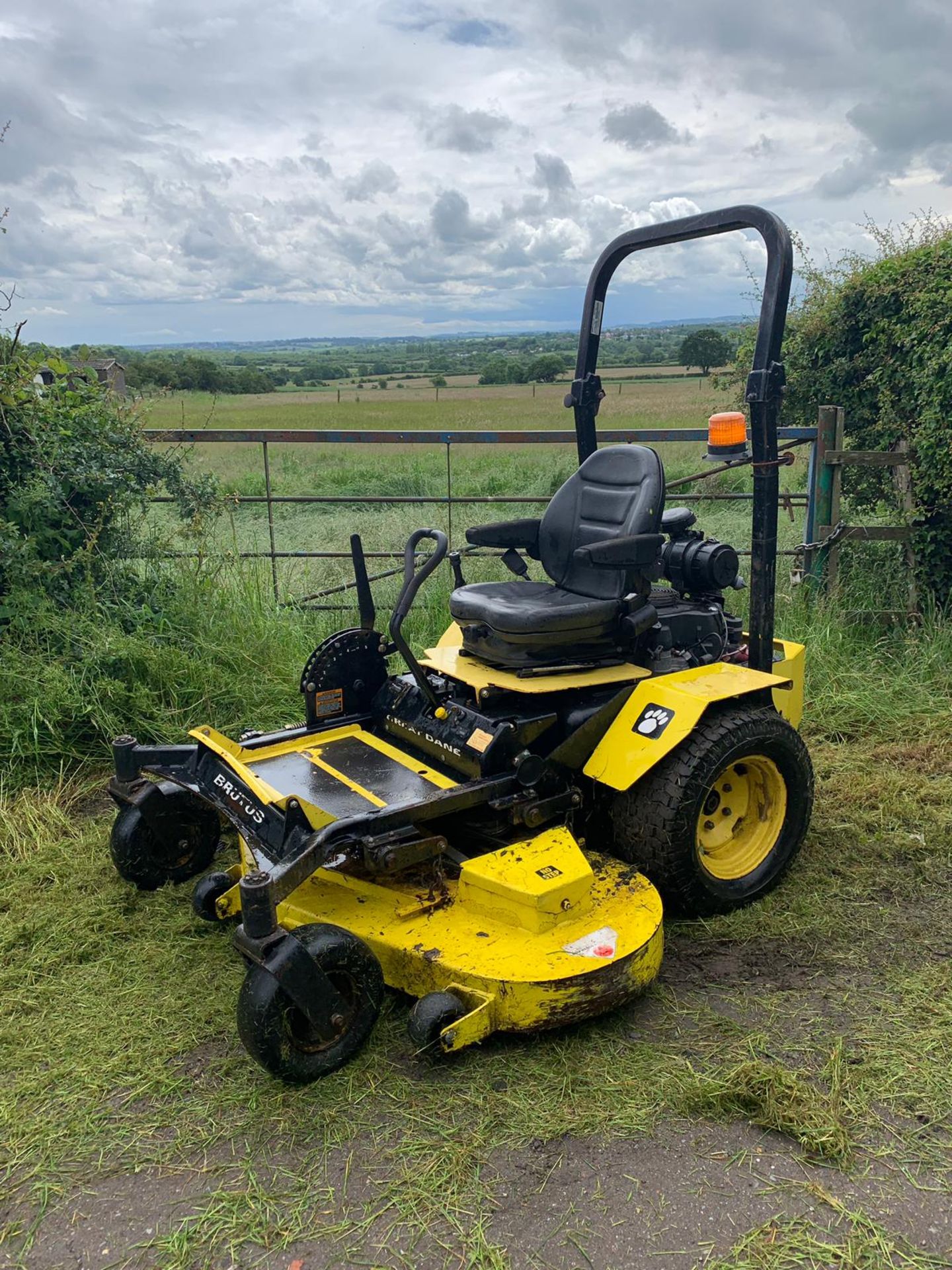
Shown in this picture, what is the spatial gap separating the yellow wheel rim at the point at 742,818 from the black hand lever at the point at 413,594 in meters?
1.18

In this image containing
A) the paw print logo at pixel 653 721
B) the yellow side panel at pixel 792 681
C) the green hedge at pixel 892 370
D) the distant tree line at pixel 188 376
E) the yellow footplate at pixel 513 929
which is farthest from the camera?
the distant tree line at pixel 188 376

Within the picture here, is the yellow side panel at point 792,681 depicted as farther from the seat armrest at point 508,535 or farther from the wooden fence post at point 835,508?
the wooden fence post at point 835,508

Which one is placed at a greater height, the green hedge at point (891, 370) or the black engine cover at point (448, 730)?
the green hedge at point (891, 370)

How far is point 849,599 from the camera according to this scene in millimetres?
6738

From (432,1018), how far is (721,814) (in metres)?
1.66

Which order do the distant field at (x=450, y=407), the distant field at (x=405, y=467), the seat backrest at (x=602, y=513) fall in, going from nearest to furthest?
the seat backrest at (x=602, y=513), the distant field at (x=405, y=467), the distant field at (x=450, y=407)

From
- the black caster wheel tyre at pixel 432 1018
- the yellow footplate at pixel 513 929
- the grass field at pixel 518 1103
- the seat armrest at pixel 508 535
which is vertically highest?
the seat armrest at pixel 508 535

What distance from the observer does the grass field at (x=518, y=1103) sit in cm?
245

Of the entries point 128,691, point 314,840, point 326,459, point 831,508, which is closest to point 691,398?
point 326,459

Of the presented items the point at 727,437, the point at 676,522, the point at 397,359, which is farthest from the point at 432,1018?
the point at 397,359

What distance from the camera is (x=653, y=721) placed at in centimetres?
380

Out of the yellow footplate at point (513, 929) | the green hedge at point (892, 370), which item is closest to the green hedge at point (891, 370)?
the green hedge at point (892, 370)

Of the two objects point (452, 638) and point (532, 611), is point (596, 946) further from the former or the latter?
point (452, 638)

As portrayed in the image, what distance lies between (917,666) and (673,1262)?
455cm
